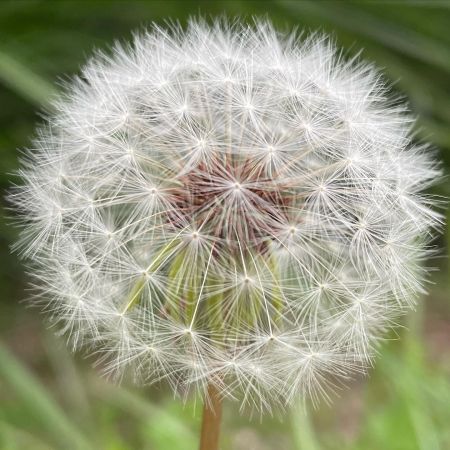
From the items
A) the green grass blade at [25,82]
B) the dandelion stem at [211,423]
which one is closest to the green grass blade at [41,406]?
the green grass blade at [25,82]

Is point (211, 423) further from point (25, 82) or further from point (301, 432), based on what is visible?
point (25, 82)

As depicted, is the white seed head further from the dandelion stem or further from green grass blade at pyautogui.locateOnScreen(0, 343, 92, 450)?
green grass blade at pyautogui.locateOnScreen(0, 343, 92, 450)

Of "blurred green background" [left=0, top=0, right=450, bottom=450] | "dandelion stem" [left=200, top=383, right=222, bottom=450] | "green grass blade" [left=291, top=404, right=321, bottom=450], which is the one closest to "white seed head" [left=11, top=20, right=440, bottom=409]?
"dandelion stem" [left=200, top=383, right=222, bottom=450]

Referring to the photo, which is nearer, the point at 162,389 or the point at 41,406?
the point at 41,406

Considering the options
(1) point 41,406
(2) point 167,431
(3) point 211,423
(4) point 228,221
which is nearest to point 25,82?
(1) point 41,406

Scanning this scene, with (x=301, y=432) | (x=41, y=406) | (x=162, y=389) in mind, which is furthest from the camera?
(x=162, y=389)

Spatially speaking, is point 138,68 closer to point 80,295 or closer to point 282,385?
point 80,295
